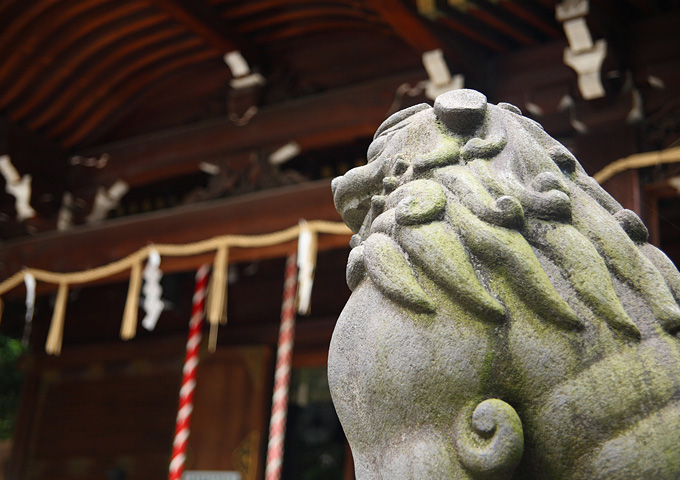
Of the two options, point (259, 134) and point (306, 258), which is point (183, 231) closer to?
point (259, 134)

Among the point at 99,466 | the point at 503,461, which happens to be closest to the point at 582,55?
the point at 503,461

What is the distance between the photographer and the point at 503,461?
3.86ft

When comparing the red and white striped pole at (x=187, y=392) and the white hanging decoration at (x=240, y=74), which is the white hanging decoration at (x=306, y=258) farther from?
the white hanging decoration at (x=240, y=74)

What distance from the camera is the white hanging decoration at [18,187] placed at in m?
5.77

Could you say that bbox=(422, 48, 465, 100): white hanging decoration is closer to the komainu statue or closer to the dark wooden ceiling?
the dark wooden ceiling

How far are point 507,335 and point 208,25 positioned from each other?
4078mm

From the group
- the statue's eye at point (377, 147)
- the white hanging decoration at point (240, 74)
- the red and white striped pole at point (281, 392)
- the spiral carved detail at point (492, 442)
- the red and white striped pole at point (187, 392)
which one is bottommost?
the red and white striped pole at point (187, 392)

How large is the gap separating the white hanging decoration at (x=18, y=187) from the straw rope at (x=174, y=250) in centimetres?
66

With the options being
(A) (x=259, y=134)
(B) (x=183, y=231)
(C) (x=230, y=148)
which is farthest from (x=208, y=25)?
(B) (x=183, y=231)

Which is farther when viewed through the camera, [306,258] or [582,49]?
[306,258]

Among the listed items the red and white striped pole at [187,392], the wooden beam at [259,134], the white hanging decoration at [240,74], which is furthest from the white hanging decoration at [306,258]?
the white hanging decoration at [240,74]

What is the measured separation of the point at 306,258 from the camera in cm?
445

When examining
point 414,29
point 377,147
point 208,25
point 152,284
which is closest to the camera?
point 377,147

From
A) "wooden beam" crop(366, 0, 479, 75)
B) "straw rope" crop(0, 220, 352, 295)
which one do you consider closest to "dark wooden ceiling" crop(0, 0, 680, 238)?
"wooden beam" crop(366, 0, 479, 75)
